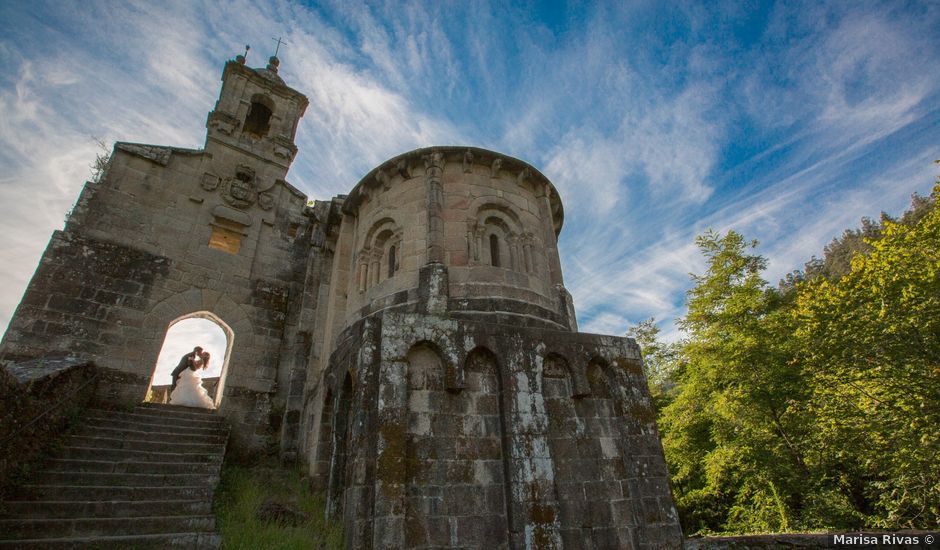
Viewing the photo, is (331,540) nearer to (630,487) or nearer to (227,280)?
(630,487)

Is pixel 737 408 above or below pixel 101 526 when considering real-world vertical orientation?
above

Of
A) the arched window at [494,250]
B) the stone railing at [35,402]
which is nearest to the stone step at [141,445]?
the stone railing at [35,402]

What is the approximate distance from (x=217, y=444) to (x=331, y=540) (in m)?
4.69

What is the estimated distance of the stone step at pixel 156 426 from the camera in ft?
25.4

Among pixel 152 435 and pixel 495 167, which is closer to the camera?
pixel 152 435

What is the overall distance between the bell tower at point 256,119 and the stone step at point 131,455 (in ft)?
28.2

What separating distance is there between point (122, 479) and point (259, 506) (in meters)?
2.17

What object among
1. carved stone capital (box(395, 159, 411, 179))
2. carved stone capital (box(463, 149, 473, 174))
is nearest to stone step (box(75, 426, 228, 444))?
carved stone capital (box(395, 159, 411, 179))

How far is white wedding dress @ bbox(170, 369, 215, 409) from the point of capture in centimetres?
1045

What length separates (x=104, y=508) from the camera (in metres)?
5.61

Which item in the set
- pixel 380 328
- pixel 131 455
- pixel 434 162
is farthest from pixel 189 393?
pixel 434 162

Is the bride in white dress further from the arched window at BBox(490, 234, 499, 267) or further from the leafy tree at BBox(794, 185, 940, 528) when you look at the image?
the leafy tree at BBox(794, 185, 940, 528)

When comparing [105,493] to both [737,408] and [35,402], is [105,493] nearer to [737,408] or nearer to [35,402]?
[35,402]

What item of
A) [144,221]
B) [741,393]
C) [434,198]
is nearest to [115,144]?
[144,221]
